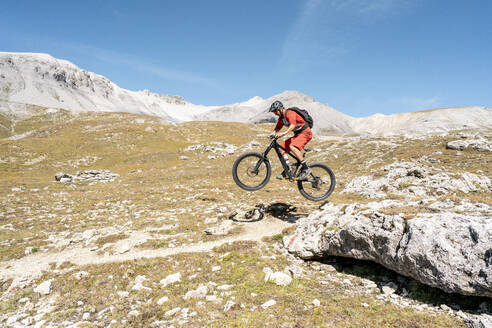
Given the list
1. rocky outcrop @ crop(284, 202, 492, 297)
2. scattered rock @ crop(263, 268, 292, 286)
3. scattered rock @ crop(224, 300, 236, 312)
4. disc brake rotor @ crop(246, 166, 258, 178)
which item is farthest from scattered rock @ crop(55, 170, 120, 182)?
rocky outcrop @ crop(284, 202, 492, 297)

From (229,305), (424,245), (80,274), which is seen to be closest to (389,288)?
(424,245)

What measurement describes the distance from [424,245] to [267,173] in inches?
288

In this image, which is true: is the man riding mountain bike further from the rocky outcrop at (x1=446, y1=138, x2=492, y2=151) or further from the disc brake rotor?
the rocky outcrop at (x1=446, y1=138, x2=492, y2=151)

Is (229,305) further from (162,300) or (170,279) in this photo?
(170,279)

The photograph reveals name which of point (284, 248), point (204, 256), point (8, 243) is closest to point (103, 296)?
point (204, 256)

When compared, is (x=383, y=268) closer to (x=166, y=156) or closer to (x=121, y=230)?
(x=121, y=230)

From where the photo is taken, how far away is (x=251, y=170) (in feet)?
41.4

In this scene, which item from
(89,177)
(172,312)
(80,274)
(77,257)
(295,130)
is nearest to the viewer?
(172,312)

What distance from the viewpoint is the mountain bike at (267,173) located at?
12312 mm

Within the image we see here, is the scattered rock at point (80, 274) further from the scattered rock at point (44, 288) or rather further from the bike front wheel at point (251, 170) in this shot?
the bike front wheel at point (251, 170)

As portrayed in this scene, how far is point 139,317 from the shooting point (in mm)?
6531

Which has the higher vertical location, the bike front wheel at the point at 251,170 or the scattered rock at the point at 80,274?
the bike front wheel at the point at 251,170

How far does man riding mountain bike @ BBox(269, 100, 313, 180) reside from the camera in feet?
39.5

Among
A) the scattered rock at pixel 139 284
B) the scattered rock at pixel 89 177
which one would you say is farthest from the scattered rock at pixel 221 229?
the scattered rock at pixel 89 177
